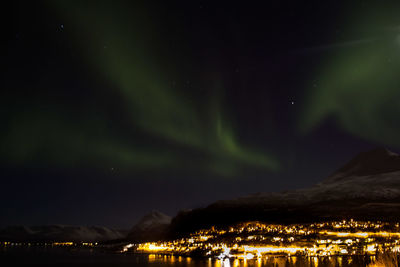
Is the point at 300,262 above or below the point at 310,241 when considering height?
below

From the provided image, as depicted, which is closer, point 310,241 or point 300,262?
point 300,262

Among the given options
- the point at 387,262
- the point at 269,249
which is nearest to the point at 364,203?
the point at 269,249

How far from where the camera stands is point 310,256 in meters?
137

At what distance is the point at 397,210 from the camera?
182500mm

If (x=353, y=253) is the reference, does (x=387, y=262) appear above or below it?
above

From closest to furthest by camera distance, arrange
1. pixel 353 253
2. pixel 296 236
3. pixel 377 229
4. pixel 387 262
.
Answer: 1. pixel 387 262
2. pixel 353 253
3. pixel 377 229
4. pixel 296 236

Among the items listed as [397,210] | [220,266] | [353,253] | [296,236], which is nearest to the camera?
[220,266]

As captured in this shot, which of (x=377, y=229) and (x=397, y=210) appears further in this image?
(x=397, y=210)

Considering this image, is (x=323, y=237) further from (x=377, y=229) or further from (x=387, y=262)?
(x=387, y=262)

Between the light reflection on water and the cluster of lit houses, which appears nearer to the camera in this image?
the light reflection on water

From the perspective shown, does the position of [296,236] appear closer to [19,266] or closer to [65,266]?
[65,266]

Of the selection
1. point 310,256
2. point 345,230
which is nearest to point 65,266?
point 310,256

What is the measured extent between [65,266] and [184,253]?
2854 inches

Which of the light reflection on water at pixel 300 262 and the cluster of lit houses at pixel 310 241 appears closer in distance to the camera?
the light reflection on water at pixel 300 262
